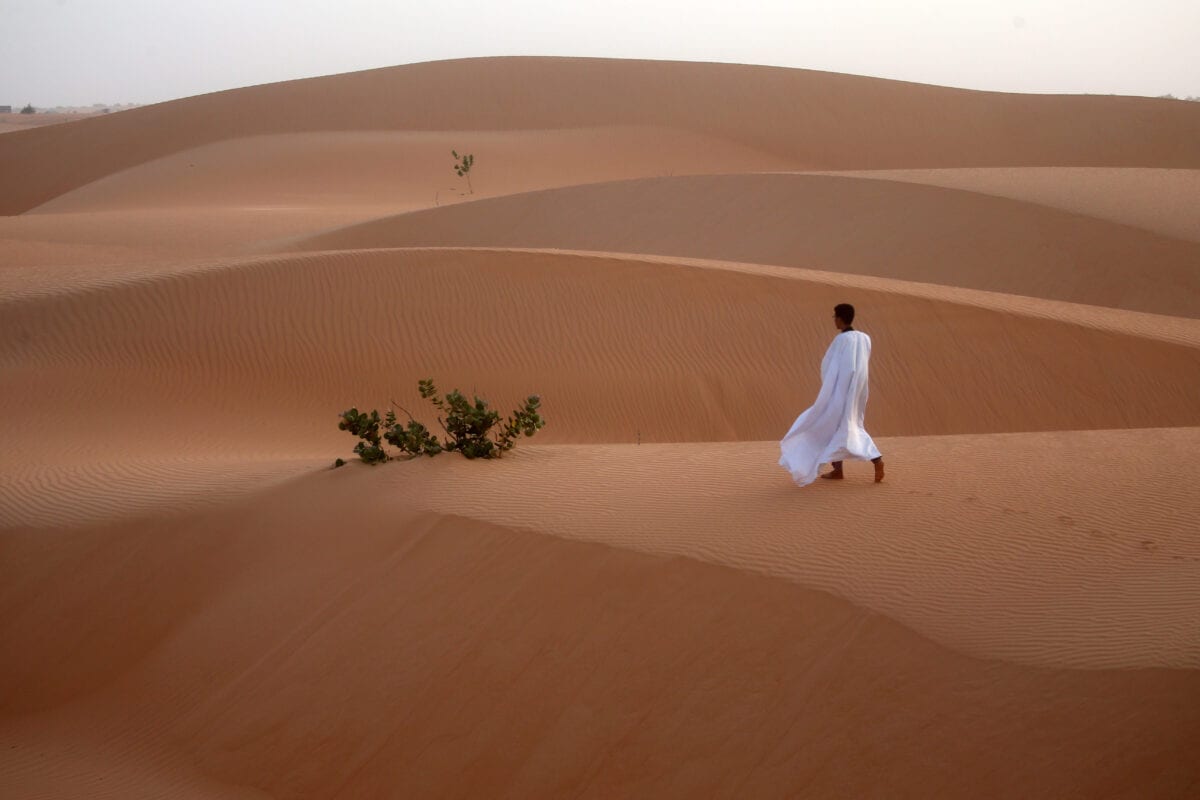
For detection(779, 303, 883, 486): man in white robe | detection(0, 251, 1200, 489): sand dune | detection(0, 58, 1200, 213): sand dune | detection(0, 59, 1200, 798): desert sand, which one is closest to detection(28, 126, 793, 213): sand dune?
detection(0, 58, 1200, 213): sand dune

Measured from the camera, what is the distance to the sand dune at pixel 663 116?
46062mm

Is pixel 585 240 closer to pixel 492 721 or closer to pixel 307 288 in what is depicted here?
pixel 307 288

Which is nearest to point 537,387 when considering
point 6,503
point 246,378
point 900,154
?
point 246,378

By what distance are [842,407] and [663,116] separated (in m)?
45.8

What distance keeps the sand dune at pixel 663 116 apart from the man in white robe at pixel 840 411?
39.6m

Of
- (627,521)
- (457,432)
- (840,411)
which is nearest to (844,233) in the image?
(457,432)

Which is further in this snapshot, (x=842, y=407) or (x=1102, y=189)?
(x=1102, y=189)

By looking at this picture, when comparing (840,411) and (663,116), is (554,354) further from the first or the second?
(663,116)

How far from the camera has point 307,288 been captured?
49.8ft

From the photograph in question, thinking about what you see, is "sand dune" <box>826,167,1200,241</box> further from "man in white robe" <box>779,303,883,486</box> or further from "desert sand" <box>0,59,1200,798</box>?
"man in white robe" <box>779,303,883,486</box>

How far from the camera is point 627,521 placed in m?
6.68

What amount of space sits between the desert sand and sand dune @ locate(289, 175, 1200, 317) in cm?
10

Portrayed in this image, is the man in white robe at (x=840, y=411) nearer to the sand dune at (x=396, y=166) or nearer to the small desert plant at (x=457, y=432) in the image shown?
the small desert plant at (x=457, y=432)

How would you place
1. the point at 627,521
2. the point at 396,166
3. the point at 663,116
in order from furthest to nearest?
the point at 663,116
the point at 396,166
the point at 627,521
